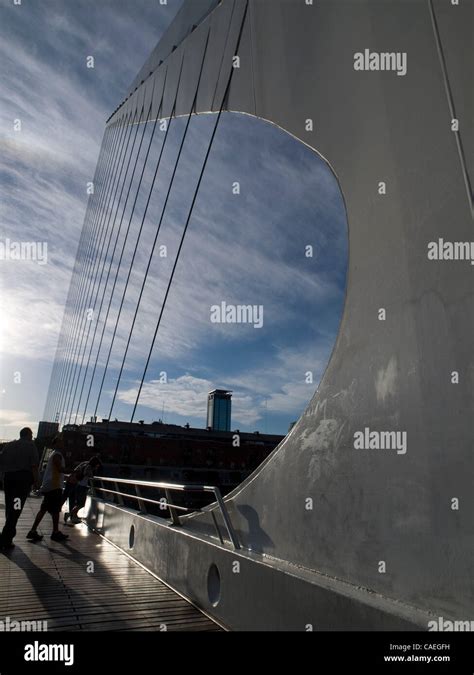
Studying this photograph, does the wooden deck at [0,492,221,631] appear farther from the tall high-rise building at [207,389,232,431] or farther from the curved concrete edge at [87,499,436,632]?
the tall high-rise building at [207,389,232,431]

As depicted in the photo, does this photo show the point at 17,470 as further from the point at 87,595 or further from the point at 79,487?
the point at 79,487

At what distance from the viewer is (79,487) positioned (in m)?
10.5

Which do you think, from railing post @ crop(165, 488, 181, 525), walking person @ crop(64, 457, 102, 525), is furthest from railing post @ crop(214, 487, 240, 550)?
walking person @ crop(64, 457, 102, 525)

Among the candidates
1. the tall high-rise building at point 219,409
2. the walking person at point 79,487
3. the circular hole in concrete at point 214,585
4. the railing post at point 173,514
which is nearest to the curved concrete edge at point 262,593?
the circular hole in concrete at point 214,585

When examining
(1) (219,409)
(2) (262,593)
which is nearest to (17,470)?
(2) (262,593)

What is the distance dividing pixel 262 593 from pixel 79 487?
8.67 meters

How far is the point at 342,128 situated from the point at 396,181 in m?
0.73

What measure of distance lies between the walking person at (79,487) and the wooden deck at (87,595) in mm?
3749

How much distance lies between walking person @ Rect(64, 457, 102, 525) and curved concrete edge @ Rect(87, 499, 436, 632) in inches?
216

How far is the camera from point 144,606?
12.2 feet

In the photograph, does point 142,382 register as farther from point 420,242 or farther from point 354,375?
point 420,242

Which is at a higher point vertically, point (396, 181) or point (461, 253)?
point (396, 181)

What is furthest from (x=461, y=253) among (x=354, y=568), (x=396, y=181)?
(x=354, y=568)

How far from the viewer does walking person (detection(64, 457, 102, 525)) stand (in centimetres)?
1001
